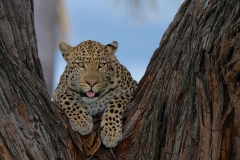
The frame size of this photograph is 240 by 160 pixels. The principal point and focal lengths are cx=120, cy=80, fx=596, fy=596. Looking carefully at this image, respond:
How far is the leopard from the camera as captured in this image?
18.1 ft

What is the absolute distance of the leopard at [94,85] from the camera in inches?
217

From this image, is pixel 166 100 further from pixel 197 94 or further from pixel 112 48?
pixel 112 48

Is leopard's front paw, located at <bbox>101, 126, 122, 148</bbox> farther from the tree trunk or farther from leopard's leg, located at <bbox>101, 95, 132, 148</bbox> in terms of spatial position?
the tree trunk

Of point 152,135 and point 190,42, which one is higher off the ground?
point 190,42

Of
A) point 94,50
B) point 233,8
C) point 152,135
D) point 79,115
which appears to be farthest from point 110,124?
point 233,8

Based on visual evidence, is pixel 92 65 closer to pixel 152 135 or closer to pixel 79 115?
pixel 79 115

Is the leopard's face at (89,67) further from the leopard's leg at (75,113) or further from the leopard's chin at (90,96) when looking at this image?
the leopard's leg at (75,113)

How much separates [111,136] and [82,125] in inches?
10.7

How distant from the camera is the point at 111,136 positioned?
5.18m

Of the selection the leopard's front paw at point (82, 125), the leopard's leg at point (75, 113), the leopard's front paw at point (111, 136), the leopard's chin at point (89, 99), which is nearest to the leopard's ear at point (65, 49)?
the leopard's leg at point (75, 113)

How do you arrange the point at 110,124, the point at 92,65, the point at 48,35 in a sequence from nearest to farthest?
the point at 110,124
the point at 92,65
the point at 48,35

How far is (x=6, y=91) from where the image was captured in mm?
4488

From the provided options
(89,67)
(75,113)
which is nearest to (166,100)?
(75,113)

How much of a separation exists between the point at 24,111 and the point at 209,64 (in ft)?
4.77
